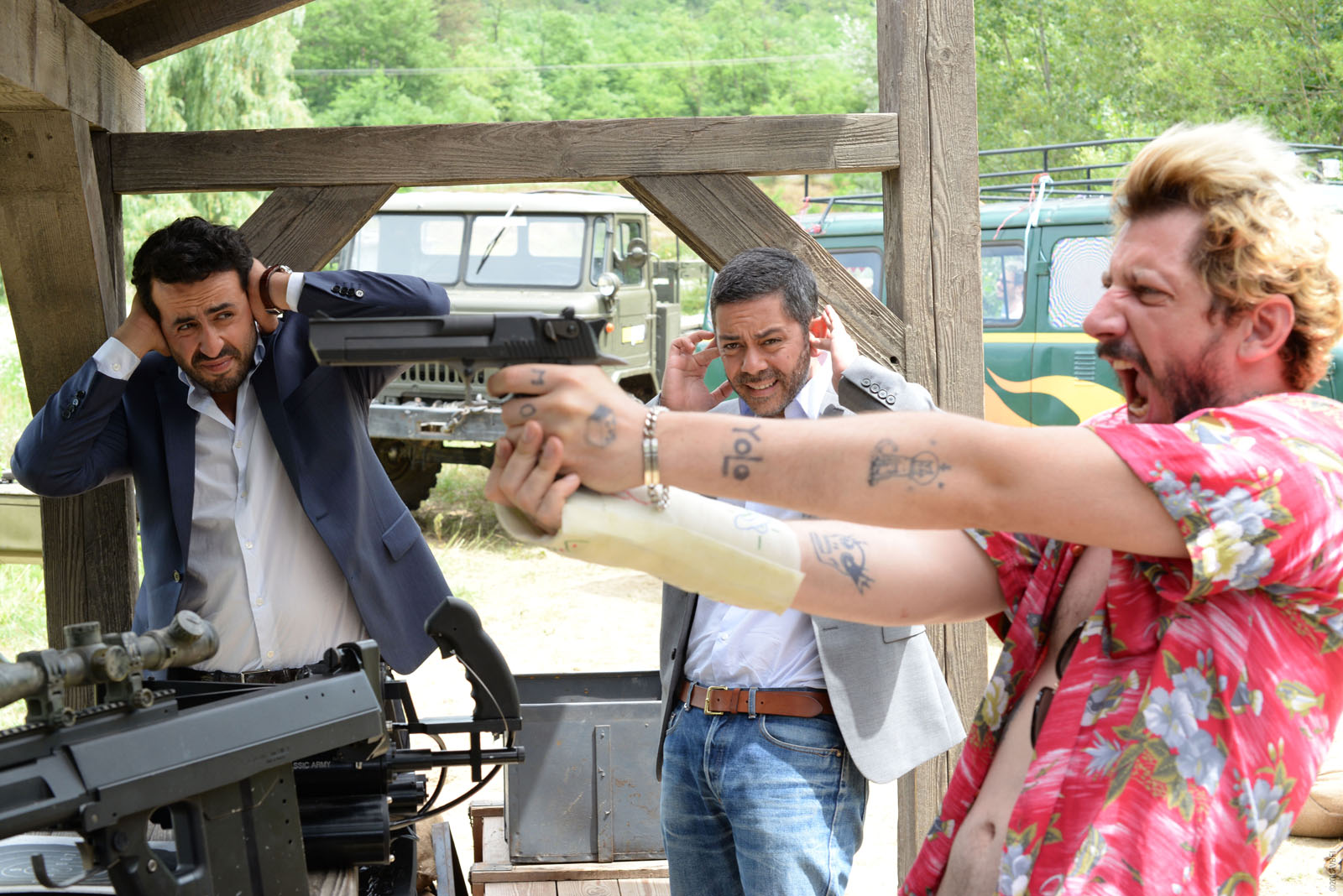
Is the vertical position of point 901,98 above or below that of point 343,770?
above

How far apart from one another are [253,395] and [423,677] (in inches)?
167

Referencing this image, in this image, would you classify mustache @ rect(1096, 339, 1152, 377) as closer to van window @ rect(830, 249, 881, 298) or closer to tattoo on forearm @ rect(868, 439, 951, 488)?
tattoo on forearm @ rect(868, 439, 951, 488)

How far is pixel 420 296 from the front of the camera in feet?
10.1

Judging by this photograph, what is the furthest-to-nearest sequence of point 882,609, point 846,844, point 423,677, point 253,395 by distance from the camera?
point 423,677, point 253,395, point 846,844, point 882,609

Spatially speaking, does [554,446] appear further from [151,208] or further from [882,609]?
[151,208]

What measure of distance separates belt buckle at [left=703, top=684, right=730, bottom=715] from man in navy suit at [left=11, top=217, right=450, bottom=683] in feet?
2.77

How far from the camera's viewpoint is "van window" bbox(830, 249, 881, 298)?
9.47 meters

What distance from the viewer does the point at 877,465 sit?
1.20m

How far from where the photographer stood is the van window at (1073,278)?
827cm

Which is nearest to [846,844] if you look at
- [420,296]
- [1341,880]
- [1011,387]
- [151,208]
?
[420,296]

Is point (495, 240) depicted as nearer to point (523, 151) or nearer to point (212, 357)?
point (523, 151)

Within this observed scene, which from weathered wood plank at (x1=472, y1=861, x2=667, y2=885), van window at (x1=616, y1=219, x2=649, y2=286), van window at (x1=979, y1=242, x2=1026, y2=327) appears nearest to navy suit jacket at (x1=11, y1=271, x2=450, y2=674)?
weathered wood plank at (x1=472, y1=861, x2=667, y2=885)

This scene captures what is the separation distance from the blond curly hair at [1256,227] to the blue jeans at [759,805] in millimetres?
1362

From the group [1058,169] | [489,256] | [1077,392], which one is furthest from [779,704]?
[1058,169]
